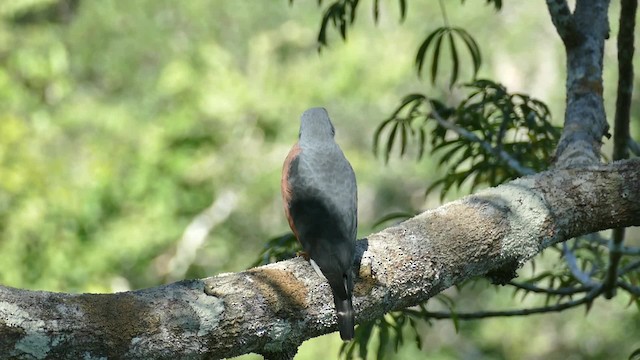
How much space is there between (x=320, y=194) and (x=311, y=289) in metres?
0.59

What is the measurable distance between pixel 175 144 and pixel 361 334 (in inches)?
220

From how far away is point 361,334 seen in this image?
2.84 metres

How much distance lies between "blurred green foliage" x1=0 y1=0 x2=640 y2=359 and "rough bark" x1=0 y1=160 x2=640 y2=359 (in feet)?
13.6

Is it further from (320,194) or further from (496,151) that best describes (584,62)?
(320,194)

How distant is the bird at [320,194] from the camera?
2.07 metres

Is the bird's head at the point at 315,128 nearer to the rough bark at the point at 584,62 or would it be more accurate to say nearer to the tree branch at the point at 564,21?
the rough bark at the point at 584,62

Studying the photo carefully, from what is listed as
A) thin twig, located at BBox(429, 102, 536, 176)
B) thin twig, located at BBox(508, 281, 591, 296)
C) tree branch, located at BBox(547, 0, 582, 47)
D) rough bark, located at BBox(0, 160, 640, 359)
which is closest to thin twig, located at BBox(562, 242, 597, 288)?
thin twig, located at BBox(508, 281, 591, 296)

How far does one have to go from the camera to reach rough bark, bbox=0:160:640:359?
137 centimetres

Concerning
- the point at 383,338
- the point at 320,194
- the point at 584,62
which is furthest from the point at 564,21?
the point at 383,338

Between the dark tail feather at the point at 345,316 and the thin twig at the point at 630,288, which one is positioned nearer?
the dark tail feather at the point at 345,316

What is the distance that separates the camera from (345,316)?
1.70m

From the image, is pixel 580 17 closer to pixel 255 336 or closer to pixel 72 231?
pixel 255 336

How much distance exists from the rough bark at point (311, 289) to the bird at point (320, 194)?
13 cm

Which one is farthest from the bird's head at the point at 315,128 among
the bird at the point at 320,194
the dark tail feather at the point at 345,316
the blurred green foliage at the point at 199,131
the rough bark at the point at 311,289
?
the blurred green foliage at the point at 199,131
